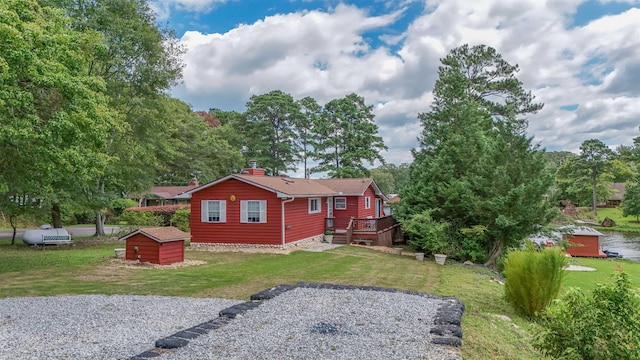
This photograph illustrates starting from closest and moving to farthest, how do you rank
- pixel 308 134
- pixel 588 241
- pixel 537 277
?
pixel 537 277 < pixel 588 241 < pixel 308 134

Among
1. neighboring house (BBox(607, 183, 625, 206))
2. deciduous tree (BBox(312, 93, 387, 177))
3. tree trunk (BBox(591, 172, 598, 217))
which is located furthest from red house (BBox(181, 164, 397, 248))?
neighboring house (BBox(607, 183, 625, 206))

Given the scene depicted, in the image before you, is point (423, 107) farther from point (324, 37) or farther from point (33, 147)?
point (33, 147)

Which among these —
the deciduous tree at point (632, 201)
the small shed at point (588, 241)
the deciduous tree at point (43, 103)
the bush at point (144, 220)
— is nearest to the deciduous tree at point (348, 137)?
the bush at point (144, 220)

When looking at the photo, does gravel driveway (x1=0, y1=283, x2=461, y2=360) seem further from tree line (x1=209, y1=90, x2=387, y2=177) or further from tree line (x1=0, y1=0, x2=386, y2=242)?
tree line (x1=209, y1=90, x2=387, y2=177)

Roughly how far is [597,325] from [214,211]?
1532 cm

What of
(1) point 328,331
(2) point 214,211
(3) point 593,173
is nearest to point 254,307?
(1) point 328,331

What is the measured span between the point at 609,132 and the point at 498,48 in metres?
9.34

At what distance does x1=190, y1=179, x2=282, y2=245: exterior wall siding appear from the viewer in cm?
1623

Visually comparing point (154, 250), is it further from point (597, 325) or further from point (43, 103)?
point (597, 325)

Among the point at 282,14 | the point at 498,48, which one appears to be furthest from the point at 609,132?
the point at 282,14

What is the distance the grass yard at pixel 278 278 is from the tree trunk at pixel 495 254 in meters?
2.00

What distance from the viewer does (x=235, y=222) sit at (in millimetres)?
16797

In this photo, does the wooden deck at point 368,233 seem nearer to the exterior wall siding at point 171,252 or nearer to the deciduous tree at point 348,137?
the exterior wall siding at point 171,252

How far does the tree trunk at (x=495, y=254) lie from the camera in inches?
577
